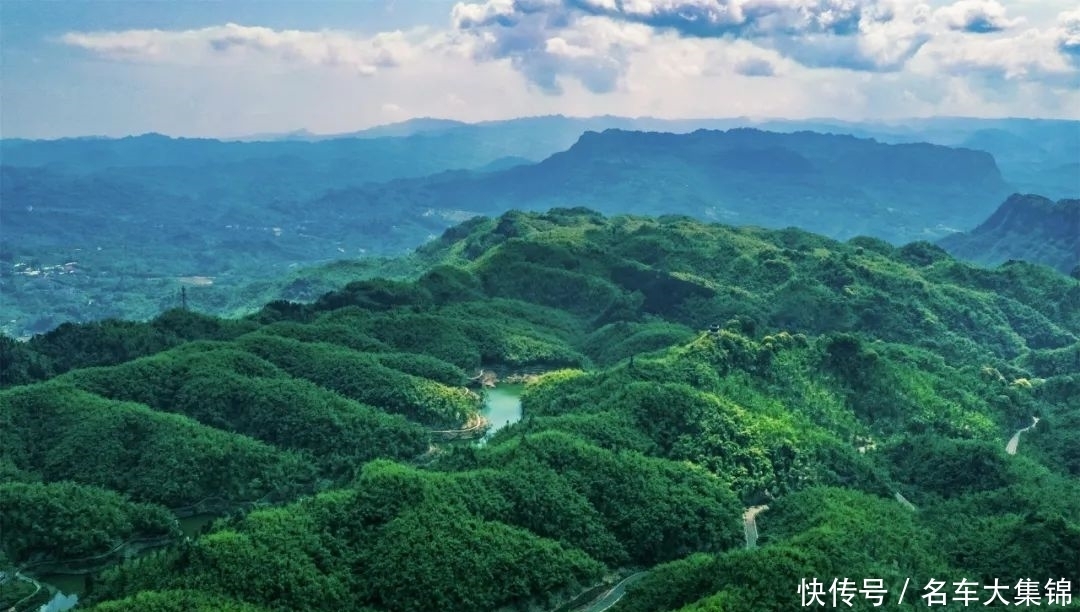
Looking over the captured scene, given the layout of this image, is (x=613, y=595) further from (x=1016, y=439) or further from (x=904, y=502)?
(x=1016, y=439)

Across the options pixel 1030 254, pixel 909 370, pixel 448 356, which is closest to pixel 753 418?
pixel 909 370

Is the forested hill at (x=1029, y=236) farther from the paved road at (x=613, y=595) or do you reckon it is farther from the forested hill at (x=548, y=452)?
the paved road at (x=613, y=595)

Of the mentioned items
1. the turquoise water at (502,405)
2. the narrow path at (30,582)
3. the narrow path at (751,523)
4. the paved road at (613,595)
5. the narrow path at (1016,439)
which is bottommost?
the narrow path at (1016,439)

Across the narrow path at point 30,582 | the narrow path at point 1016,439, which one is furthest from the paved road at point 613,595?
the narrow path at point 1016,439

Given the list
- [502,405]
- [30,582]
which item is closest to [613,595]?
[30,582]

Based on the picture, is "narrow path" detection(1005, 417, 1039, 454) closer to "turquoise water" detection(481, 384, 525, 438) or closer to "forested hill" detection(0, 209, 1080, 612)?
"forested hill" detection(0, 209, 1080, 612)

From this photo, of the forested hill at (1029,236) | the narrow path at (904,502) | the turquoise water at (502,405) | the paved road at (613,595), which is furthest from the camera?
the forested hill at (1029,236)

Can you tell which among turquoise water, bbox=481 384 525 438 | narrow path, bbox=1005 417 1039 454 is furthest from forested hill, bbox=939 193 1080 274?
turquoise water, bbox=481 384 525 438
